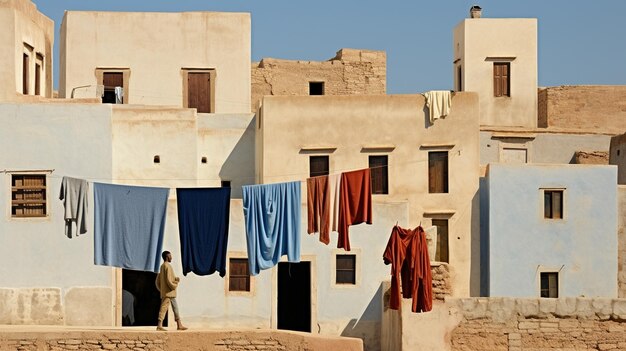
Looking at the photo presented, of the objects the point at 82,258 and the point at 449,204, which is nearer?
the point at 82,258

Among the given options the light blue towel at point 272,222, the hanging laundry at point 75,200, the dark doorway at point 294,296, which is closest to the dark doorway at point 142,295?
the dark doorway at point 294,296

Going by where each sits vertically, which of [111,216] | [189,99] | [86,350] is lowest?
[86,350]

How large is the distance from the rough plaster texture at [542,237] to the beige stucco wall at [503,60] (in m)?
7.88

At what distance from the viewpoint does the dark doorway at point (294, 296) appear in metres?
29.9

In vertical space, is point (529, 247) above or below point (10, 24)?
below

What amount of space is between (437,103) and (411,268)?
8.00 meters

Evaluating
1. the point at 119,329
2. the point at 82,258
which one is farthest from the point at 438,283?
the point at 82,258

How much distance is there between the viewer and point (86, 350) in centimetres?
2480

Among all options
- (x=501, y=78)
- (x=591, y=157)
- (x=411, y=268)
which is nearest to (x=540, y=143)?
(x=591, y=157)

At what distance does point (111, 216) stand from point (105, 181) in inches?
93.2

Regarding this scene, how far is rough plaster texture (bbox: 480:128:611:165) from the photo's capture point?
128ft

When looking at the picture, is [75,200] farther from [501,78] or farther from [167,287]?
[501,78]

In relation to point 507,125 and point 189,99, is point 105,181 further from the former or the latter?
point 507,125

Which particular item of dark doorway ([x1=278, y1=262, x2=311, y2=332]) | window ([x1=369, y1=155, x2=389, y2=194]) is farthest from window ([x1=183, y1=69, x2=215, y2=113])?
dark doorway ([x1=278, y1=262, x2=311, y2=332])
